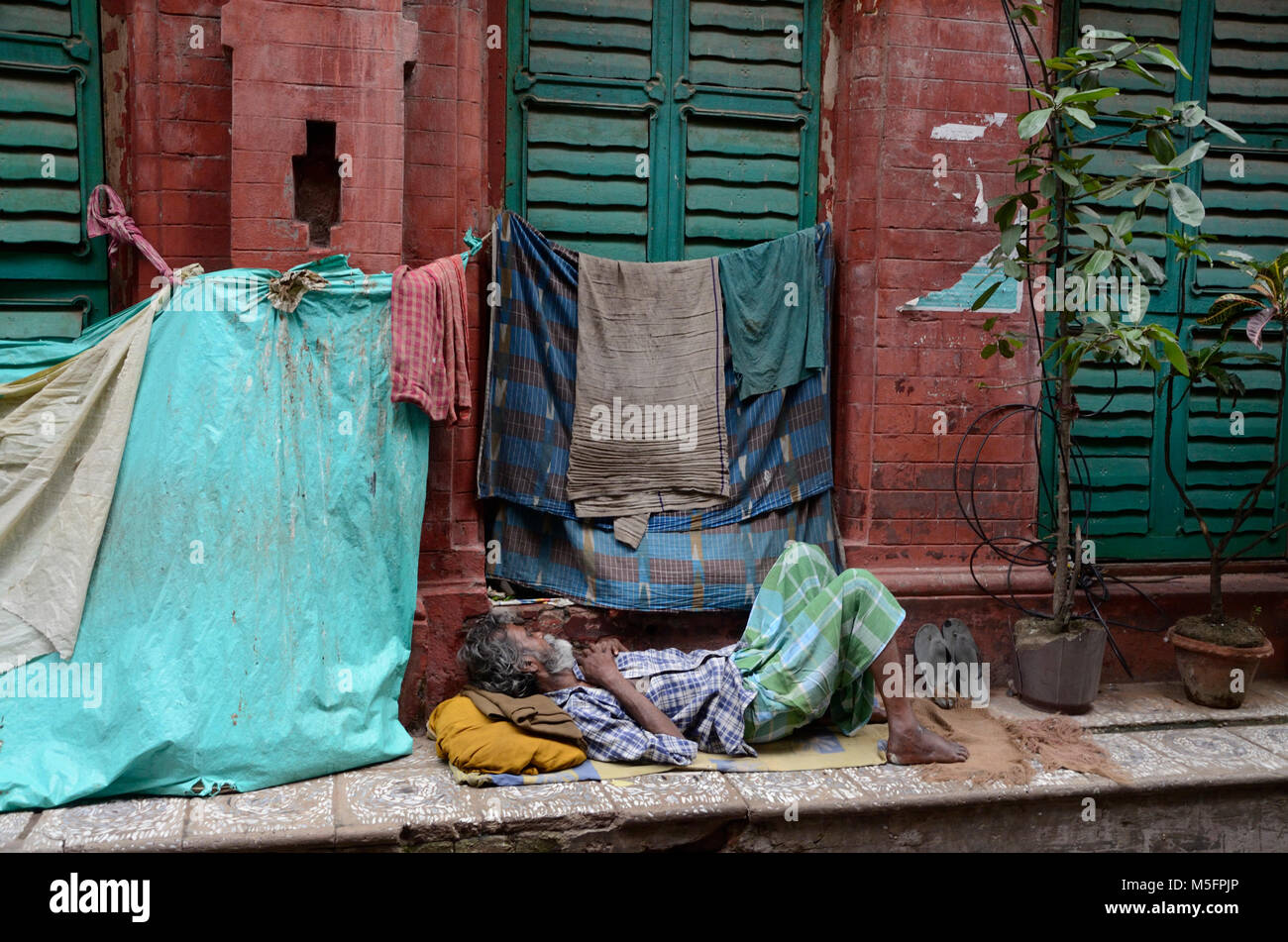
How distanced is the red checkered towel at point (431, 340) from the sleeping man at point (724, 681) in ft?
3.38

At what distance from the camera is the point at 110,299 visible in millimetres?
4734

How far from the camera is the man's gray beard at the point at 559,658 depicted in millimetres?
4594

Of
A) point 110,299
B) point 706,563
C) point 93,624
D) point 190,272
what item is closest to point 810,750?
point 706,563

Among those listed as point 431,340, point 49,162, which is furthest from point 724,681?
point 49,162

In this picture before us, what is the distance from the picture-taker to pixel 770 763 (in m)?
4.45

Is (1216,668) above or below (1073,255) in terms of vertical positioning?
below

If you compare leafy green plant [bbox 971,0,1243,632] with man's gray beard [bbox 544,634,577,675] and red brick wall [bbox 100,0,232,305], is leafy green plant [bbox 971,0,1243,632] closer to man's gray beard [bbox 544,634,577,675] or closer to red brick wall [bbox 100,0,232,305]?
man's gray beard [bbox 544,634,577,675]

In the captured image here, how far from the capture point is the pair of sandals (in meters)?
5.14

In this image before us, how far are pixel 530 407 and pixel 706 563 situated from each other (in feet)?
3.68

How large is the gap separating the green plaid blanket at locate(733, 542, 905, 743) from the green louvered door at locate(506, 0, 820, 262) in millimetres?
1806

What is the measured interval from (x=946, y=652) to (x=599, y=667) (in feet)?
5.69

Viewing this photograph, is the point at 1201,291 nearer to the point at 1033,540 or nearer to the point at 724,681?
the point at 1033,540

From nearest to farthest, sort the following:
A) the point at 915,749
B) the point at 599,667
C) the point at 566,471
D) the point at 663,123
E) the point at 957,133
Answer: the point at 915,749, the point at 599,667, the point at 566,471, the point at 663,123, the point at 957,133

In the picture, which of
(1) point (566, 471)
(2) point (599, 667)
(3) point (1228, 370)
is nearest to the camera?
(2) point (599, 667)
